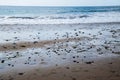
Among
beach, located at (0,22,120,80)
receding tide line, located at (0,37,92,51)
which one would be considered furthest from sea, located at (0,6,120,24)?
beach, located at (0,22,120,80)

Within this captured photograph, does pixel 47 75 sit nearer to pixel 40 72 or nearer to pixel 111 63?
pixel 40 72

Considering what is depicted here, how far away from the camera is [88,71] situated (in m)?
7.73

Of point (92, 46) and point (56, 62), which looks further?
point (92, 46)

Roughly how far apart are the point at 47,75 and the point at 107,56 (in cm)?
367

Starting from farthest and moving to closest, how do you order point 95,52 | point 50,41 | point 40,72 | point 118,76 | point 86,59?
1. point 50,41
2. point 95,52
3. point 86,59
4. point 40,72
5. point 118,76

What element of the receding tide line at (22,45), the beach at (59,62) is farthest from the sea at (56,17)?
the beach at (59,62)

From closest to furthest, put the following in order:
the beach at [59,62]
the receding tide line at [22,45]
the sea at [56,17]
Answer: the beach at [59,62] → the receding tide line at [22,45] → the sea at [56,17]

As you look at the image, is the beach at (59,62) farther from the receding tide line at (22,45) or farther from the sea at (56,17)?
the sea at (56,17)

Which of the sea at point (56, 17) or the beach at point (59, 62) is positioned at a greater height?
the beach at point (59, 62)

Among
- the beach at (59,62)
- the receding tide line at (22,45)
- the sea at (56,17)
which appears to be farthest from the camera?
the sea at (56,17)

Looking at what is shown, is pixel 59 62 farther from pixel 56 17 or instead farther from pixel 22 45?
pixel 56 17

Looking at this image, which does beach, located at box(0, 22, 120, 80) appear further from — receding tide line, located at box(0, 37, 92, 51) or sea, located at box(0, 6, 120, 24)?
sea, located at box(0, 6, 120, 24)

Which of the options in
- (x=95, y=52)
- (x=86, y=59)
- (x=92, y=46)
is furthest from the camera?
(x=92, y=46)

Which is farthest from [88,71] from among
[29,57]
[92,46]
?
[92,46]
